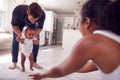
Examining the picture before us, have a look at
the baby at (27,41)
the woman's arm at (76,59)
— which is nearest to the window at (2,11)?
the baby at (27,41)

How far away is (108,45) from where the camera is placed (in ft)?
1.92

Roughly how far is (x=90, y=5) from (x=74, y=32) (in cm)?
576

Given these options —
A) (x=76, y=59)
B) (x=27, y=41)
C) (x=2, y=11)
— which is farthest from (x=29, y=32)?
(x=2, y=11)

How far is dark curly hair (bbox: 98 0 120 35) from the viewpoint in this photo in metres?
0.61

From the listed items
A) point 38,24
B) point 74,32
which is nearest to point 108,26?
point 38,24

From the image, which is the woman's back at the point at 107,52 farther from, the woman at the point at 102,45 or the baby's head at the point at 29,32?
the baby's head at the point at 29,32

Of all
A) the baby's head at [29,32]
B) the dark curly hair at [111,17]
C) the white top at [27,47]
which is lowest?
the white top at [27,47]

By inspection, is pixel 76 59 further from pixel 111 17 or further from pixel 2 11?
pixel 2 11

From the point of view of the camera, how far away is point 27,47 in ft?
7.86

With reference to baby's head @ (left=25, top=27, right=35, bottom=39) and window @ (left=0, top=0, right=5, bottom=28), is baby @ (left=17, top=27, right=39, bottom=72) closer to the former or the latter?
baby's head @ (left=25, top=27, right=35, bottom=39)

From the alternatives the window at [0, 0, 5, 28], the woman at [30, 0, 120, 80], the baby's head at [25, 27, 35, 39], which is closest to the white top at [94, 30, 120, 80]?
the woman at [30, 0, 120, 80]

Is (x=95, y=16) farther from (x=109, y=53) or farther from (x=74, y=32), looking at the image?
(x=74, y=32)

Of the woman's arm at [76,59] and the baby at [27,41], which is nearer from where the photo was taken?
the woman's arm at [76,59]

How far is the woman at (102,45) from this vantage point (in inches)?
23.0
